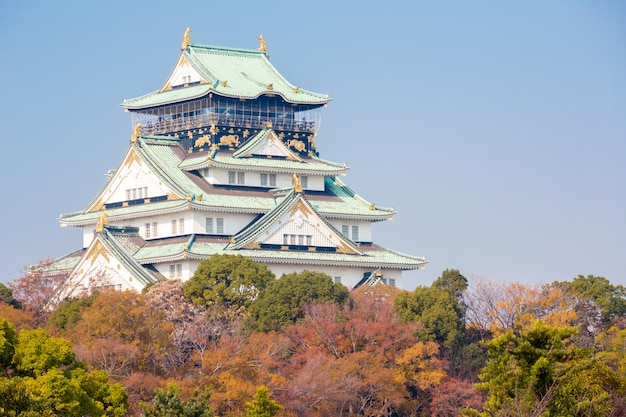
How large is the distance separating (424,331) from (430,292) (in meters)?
2.99

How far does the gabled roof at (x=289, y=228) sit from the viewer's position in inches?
3666

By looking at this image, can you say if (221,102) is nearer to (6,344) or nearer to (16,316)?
(16,316)

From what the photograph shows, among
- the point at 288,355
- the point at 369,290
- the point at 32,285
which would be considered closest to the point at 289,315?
the point at 288,355

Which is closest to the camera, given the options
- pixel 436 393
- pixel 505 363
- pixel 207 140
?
pixel 505 363

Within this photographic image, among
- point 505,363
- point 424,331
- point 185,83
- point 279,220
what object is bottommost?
point 505,363

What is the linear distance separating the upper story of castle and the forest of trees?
39.7 ft

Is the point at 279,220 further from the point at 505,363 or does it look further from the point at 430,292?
the point at 505,363

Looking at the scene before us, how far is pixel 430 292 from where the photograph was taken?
8762 cm

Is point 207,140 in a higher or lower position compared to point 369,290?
higher

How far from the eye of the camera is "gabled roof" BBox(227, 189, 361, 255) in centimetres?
9312

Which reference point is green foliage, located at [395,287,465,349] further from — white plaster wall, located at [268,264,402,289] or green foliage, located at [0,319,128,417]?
green foliage, located at [0,319,128,417]

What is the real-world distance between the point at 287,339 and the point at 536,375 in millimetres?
27647

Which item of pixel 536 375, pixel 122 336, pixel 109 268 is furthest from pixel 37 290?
pixel 536 375

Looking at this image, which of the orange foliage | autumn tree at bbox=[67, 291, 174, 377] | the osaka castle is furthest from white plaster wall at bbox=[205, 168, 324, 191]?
autumn tree at bbox=[67, 291, 174, 377]
